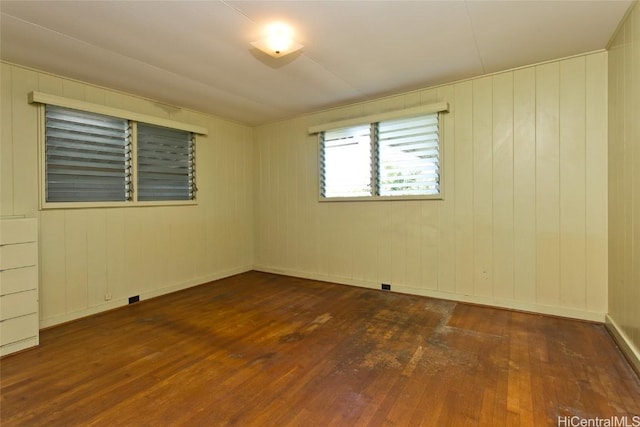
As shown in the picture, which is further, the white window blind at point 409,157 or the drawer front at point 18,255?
the white window blind at point 409,157

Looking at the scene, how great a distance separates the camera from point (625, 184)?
2.40 metres

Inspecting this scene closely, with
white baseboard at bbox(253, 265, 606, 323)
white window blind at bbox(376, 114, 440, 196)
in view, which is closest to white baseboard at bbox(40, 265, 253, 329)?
white baseboard at bbox(253, 265, 606, 323)

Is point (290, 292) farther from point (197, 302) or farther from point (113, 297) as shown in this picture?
point (113, 297)

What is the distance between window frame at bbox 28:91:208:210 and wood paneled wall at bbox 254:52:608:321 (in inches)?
88.5

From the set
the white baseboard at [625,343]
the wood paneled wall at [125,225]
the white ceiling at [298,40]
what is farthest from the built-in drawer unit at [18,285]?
the white baseboard at [625,343]

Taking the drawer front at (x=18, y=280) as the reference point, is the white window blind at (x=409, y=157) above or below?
above

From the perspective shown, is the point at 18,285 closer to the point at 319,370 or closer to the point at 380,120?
the point at 319,370

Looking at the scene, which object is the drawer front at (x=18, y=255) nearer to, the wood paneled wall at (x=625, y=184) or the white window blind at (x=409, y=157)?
the white window blind at (x=409, y=157)

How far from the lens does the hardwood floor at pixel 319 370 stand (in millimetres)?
1737

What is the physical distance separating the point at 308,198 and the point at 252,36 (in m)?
2.65

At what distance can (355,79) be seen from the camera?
3441 millimetres

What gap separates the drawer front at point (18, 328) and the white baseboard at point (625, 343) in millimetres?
4663

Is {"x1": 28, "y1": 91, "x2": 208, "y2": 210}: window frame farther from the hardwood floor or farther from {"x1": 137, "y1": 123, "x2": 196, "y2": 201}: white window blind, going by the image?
the hardwood floor

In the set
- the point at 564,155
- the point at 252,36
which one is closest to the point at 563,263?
the point at 564,155
